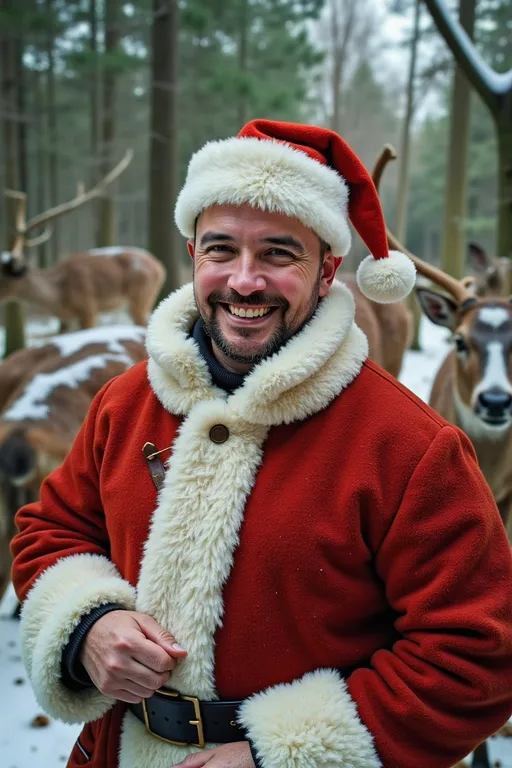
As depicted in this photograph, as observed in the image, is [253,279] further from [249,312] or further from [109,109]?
[109,109]

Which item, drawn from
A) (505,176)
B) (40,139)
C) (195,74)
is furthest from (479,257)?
(40,139)

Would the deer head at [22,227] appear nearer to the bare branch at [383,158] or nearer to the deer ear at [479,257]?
the deer ear at [479,257]

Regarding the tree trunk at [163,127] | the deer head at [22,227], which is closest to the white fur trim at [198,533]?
the deer head at [22,227]

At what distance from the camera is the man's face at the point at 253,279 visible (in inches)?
65.9

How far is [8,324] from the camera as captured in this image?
1017 centimetres

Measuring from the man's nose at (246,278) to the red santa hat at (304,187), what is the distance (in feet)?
0.47

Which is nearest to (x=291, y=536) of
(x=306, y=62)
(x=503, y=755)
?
(x=503, y=755)

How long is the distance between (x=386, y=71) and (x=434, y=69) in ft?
27.2

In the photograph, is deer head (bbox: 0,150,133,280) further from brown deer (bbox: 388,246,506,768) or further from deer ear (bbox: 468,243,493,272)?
brown deer (bbox: 388,246,506,768)

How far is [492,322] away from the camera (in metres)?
3.78

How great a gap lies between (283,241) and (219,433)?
1.63ft

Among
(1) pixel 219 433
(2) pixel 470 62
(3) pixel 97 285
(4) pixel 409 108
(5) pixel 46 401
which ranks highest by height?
(4) pixel 409 108

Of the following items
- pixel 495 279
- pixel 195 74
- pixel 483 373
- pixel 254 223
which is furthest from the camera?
pixel 195 74

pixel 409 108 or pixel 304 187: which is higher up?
pixel 409 108
